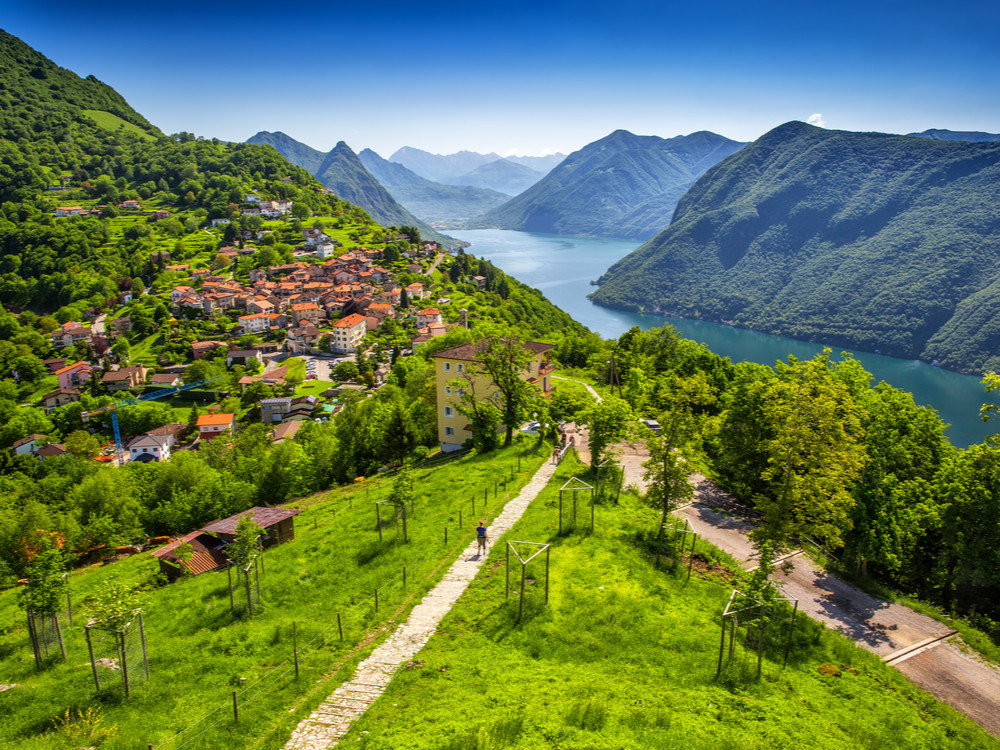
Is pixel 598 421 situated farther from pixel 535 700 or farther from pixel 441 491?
pixel 535 700

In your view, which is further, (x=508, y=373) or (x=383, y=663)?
(x=508, y=373)

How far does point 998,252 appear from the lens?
133250mm

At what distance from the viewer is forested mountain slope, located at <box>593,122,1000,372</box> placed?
5007 inches

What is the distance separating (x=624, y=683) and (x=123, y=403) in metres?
90.5

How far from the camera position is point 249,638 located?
43.6 ft

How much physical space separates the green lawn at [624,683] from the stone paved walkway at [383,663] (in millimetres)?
314

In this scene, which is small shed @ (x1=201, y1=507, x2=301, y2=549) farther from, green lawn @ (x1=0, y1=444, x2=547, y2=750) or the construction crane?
the construction crane

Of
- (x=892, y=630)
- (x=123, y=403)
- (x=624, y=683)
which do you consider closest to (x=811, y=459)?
(x=892, y=630)

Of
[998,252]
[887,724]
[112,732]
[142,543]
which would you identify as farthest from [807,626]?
[998,252]

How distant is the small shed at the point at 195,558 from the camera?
1888 centimetres

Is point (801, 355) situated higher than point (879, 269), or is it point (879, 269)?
point (879, 269)

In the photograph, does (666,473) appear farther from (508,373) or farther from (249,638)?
(249,638)

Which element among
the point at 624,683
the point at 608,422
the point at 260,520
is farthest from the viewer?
the point at 608,422

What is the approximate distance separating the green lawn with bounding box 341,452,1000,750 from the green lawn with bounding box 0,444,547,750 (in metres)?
1.78
